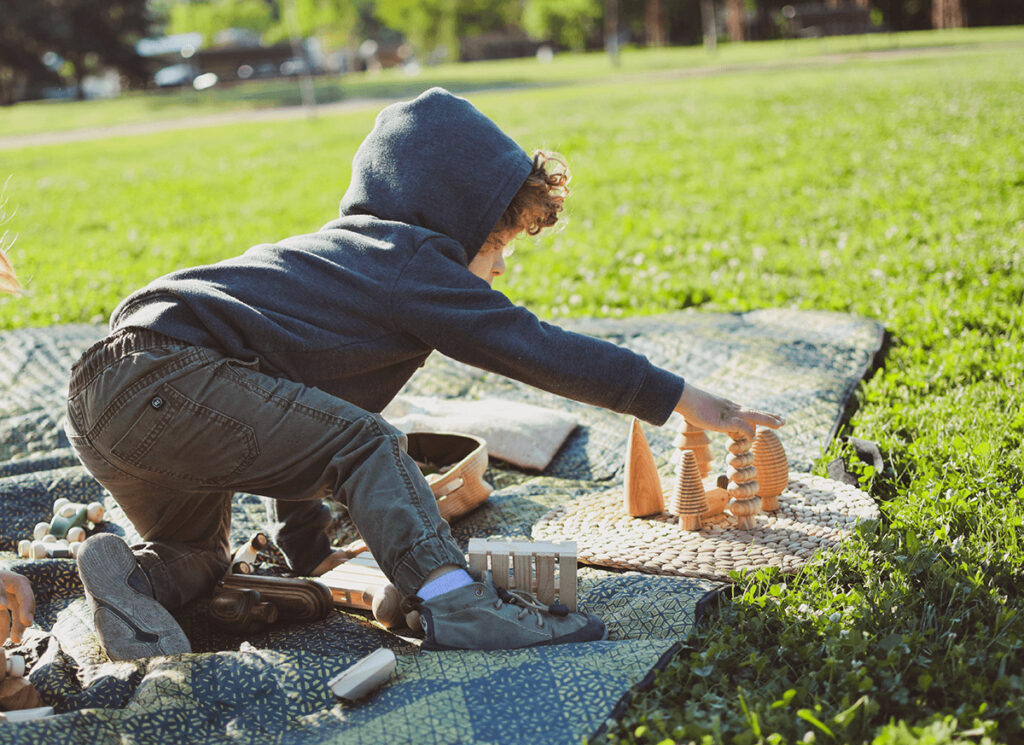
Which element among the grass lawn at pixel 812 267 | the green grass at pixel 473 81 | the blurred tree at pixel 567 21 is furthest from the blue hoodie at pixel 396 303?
the blurred tree at pixel 567 21

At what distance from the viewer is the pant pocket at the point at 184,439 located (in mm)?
2045

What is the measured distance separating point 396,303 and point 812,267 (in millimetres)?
3423

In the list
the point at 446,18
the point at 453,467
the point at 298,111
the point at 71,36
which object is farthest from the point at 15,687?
the point at 446,18

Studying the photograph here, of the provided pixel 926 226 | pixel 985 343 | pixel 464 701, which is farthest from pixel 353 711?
pixel 926 226

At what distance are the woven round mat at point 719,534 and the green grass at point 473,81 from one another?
1903 cm

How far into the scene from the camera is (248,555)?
246 centimetres

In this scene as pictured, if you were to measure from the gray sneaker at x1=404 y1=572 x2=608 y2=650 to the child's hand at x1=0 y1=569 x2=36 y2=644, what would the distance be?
71 cm

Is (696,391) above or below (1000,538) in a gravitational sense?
above

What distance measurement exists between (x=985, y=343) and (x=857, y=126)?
22.8 ft

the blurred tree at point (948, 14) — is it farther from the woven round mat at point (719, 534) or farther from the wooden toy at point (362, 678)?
the wooden toy at point (362, 678)

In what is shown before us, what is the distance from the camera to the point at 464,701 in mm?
1775

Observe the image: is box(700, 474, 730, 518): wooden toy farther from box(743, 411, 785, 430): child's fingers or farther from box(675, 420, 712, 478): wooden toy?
box(743, 411, 785, 430): child's fingers

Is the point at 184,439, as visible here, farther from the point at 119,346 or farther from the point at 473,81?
the point at 473,81

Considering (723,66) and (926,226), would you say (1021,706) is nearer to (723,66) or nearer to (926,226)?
(926,226)
